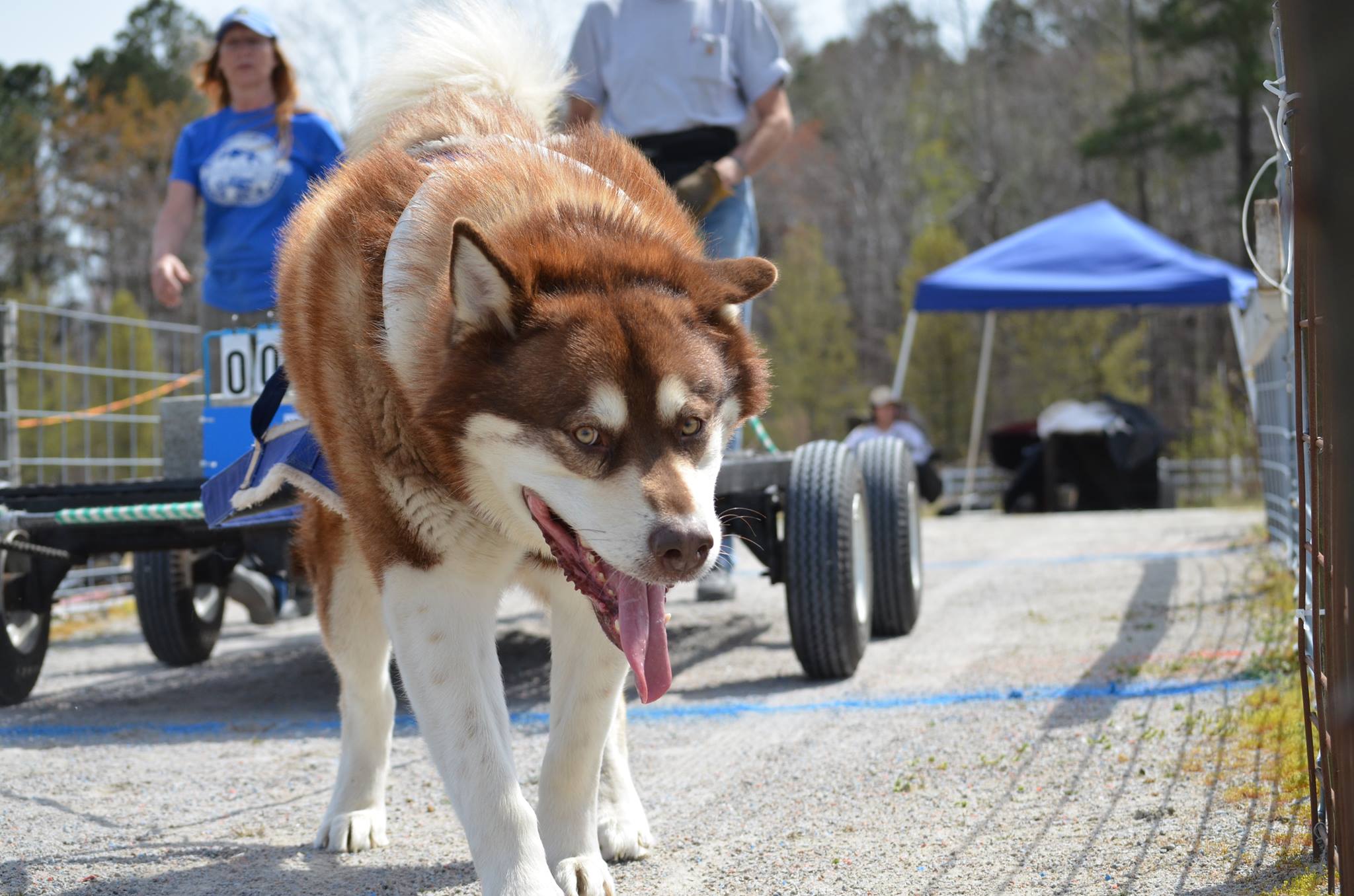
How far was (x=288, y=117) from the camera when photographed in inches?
201

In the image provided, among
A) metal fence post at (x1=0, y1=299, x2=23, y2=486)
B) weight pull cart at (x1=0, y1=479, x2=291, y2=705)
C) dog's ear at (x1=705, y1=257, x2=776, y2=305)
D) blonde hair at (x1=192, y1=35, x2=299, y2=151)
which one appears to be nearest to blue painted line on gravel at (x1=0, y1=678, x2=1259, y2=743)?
weight pull cart at (x1=0, y1=479, x2=291, y2=705)

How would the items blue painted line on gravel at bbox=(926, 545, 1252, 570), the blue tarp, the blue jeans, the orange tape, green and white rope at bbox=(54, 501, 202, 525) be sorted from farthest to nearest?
the blue tarp → blue painted line on gravel at bbox=(926, 545, 1252, 570) → the orange tape → the blue jeans → green and white rope at bbox=(54, 501, 202, 525)

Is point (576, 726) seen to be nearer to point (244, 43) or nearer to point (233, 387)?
point (233, 387)

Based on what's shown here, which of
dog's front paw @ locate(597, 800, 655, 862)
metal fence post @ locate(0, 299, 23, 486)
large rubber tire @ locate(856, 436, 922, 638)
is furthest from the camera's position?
metal fence post @ locate(0, 299, 23, 486)

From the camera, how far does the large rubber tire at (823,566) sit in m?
4.47

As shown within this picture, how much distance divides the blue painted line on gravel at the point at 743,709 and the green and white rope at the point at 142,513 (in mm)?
716

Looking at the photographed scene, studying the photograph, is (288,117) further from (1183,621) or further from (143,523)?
(1183,621)

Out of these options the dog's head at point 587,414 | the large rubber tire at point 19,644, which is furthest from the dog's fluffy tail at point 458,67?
the large rubber tire at point 19,644

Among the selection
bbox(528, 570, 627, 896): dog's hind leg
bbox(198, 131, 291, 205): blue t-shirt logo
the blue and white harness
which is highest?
bbox(198, 131, 291, 205): blue t-shirt logo

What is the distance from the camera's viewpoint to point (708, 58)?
507 centimetres

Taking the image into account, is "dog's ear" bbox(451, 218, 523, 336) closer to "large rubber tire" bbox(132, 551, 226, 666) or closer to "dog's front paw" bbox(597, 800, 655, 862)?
"dog's front paw" bbox(597, 800, 655, 862)

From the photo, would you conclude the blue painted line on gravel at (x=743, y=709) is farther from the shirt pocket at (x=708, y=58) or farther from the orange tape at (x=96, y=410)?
the orange tape at (x=96, y=410)

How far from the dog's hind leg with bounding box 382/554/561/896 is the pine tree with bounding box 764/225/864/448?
26346mm

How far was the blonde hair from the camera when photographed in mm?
5082
